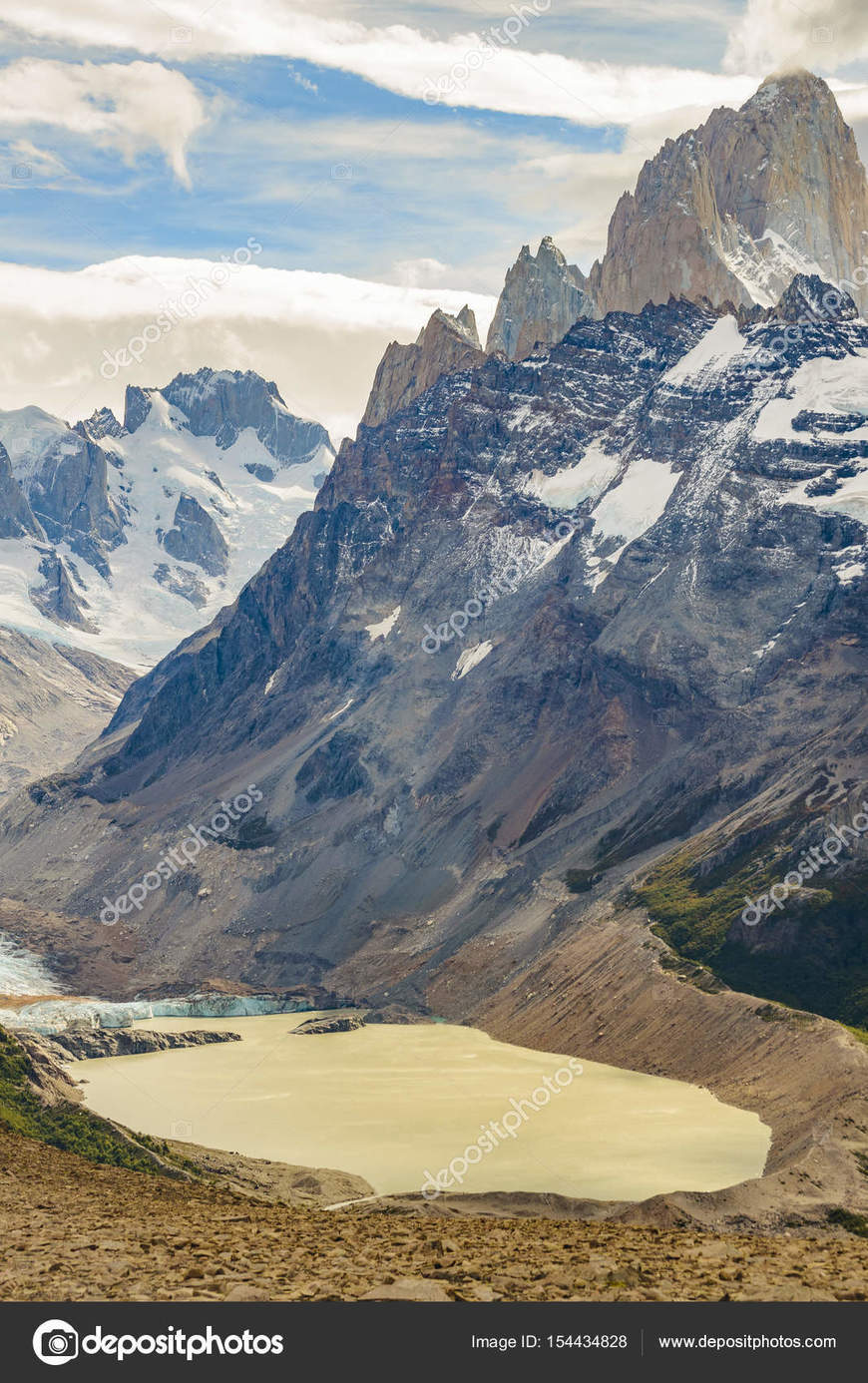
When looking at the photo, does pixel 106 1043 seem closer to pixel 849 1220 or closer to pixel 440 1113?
pixel 440 1113

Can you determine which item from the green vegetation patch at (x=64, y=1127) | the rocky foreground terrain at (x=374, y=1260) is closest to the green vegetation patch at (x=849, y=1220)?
the rocky foreground terrain at (x=374, y=1260)

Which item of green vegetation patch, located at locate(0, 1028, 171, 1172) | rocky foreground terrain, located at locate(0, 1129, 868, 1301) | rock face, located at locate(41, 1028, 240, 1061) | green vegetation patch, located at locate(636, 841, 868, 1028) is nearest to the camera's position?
rocky foreground terrain, located at locate(0, 1129, 868, 1301)
